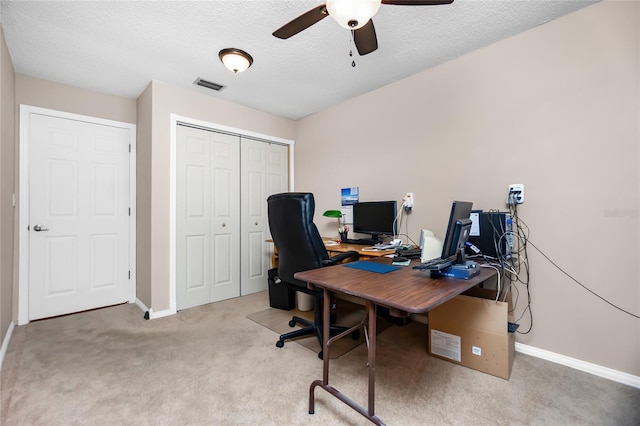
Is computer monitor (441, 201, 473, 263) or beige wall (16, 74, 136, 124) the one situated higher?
beige wall (16, 74, 136, 124)

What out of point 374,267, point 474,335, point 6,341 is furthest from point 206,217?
point 474,335

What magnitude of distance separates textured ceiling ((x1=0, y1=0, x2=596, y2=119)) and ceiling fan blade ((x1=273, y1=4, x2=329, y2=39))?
372 mm

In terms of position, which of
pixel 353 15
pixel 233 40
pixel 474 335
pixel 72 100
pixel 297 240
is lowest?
pixel 474 335

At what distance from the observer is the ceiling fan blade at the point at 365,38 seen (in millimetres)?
1637

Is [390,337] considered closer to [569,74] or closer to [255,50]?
[569,74]

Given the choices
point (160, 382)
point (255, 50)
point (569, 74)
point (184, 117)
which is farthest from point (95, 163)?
point (569, 74)

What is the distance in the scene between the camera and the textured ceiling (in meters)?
1.94

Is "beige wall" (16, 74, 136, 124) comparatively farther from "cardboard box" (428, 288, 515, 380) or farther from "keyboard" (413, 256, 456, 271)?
"cardboard box" (428, 288, 515, 380)

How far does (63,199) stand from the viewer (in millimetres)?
3004

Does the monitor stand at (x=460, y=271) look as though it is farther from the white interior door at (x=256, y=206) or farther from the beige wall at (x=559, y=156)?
the white interior door at (x=256, y=206)

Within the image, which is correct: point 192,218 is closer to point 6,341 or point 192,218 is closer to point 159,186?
point 159,186

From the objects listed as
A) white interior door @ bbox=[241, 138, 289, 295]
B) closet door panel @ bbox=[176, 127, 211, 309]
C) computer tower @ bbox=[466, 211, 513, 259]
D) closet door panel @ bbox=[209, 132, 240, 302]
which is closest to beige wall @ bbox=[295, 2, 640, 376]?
computer tower @ bbox=[466, 211, 513, 259]

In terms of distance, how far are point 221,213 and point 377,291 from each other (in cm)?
273

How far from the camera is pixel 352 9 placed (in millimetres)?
1333
